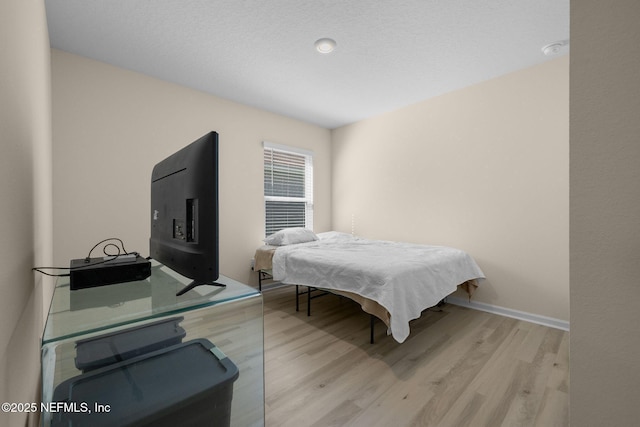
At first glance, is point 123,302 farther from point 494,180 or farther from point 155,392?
point 494,180

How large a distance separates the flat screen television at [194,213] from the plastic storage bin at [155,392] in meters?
0.30

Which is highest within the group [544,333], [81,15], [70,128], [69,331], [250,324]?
[81,15]

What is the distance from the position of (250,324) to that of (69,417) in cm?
55

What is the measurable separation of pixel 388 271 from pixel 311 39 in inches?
80.5

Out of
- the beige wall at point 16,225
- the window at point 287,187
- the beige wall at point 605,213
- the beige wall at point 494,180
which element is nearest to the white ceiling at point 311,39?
the beige wall at point 494,180

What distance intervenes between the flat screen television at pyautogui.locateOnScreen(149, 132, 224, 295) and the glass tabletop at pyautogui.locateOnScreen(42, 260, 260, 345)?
7cm

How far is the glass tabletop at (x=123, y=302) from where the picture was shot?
68 centimetres

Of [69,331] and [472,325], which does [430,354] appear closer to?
[472,325]

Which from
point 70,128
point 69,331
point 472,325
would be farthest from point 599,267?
point 70,128

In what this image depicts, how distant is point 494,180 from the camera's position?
2.95 m

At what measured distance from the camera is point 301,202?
4348 mm

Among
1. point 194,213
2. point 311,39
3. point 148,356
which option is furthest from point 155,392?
point 311,39

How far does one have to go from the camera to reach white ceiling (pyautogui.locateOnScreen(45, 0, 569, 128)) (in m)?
1.92

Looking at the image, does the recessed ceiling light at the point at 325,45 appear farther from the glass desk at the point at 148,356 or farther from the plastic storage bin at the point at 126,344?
the plastic storage bin at the point at 126,344
